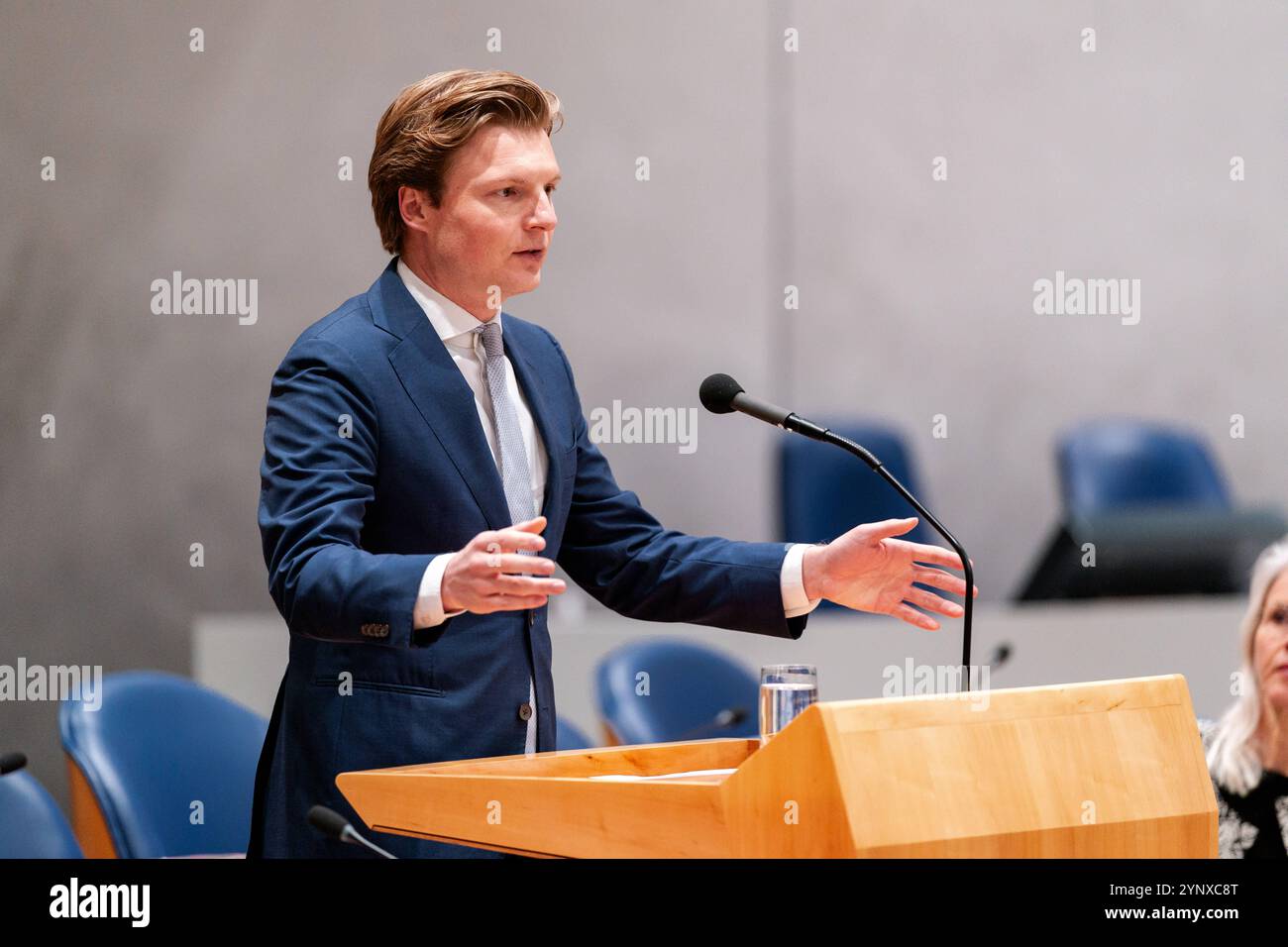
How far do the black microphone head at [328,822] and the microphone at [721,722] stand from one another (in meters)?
1.55

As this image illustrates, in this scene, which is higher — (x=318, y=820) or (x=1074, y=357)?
(x=1074, y=357)

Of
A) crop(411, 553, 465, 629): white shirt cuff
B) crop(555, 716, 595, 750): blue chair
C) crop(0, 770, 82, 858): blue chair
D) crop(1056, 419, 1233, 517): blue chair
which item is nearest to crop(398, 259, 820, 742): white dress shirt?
crop(411, 553, 465, 629): white shirt cuff

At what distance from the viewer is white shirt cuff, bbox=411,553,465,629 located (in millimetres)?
1613

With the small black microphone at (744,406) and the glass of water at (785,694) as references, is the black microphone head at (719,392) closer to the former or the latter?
the small black microphone at (744,406)

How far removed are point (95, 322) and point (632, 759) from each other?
3.58 metres

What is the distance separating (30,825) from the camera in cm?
209

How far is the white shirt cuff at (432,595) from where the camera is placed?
1.61 m

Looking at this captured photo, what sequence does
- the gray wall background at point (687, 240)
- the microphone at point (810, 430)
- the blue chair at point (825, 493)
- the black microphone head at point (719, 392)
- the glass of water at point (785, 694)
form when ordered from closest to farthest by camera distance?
the microphone at point (810, 430) → the glass of water at point (785, 694) → the black microphone head at point (719, 392) → the blue chair at point (825, 493) → the gray wall background at point (687, 240)

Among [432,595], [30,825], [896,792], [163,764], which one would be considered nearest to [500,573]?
[432,595]

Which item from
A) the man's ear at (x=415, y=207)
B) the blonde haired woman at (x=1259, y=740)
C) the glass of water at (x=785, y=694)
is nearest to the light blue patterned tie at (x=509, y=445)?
the man's ear at (x=415, y=207)

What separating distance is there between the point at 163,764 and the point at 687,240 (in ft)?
10.6
